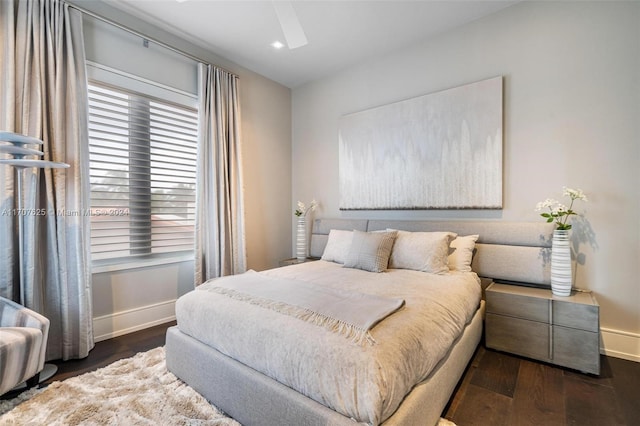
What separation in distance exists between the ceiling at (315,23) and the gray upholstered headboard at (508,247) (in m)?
2.00

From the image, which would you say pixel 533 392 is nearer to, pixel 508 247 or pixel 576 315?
pixel 576 315

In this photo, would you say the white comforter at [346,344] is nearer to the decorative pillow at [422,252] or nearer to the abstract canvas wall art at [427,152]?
the decorative pillow at [422,252]

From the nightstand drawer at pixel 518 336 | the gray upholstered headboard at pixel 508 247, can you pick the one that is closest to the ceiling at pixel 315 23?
the gray upholstered headboard at pixel 508 247

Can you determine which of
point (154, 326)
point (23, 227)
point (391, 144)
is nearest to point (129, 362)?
point (154, 326)

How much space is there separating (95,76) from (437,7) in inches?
125

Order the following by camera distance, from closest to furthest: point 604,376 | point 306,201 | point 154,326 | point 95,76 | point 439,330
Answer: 1. point 439,330
2. point 604,376
3. point 95,76
4. point 154,326
5. point 306,201

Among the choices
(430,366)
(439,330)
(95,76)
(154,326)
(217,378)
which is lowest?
(154,326)

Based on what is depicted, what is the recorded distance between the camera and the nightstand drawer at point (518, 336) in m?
2.21

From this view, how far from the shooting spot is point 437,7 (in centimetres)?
269

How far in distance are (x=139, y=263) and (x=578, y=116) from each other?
4236 mm

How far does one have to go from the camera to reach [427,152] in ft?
10.4

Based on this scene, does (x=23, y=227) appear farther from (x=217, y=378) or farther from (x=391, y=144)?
(x=391, y=144)

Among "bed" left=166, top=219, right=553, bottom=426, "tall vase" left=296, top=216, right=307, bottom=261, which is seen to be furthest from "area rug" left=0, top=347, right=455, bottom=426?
"tall vase" left=296, top=216, right=307, bottom=261

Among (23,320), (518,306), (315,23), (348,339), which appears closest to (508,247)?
(518,306)
